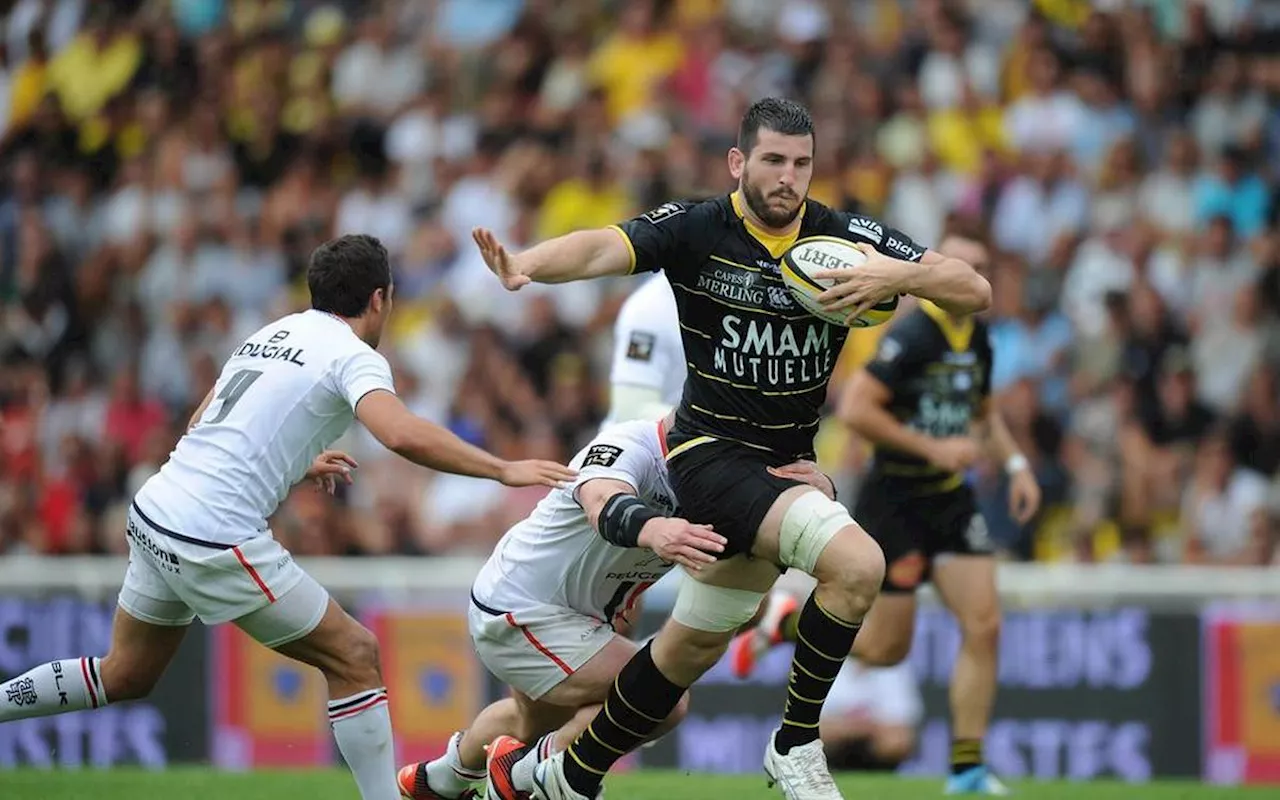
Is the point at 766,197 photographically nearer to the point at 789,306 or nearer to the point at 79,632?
the point at 789,306

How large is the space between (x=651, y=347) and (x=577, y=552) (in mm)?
2289

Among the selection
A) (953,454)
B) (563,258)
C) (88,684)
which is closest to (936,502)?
(953,454)

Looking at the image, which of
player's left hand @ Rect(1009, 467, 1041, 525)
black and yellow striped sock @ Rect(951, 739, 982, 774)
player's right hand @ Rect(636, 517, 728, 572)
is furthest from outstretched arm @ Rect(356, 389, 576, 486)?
player's left hand @ Rect(1009, 467, 1041, 525)

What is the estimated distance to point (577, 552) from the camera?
820 cm

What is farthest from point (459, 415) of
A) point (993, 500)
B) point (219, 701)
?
point (993, 500)

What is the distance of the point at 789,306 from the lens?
7805mm

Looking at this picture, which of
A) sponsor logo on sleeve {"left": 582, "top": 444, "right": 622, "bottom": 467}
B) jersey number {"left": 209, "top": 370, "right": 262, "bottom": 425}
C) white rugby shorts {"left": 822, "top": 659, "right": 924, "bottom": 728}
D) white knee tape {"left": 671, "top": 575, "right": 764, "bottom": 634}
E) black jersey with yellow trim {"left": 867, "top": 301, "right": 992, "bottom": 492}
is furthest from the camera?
white rugby shorts {"left": 822, "top": 659, "right": 924, "bottom": 728}

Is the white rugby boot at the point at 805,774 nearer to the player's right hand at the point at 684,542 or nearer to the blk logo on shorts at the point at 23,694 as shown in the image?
the player's right hand at the point at 684,542

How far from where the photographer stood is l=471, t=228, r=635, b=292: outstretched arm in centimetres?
729

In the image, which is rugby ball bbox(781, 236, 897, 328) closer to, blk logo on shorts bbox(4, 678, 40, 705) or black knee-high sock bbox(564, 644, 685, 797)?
black knee-high sock bbox(564, 644, 685, 797)

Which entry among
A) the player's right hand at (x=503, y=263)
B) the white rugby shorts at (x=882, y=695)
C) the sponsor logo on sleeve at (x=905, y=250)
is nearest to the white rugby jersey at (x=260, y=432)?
the player's right hand at (x=503, y=263)

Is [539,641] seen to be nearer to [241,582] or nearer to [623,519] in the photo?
[623,519]

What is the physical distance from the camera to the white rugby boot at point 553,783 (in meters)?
7.90

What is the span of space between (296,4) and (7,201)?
344 centimetres
